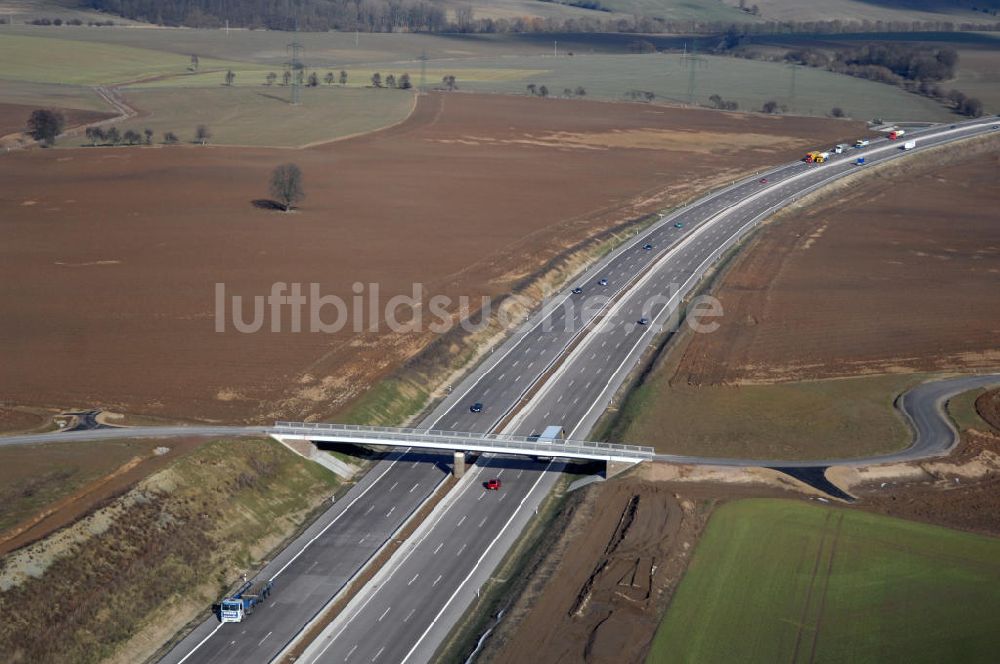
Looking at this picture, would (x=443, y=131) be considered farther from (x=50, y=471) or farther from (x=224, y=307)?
(x=50, y=471)

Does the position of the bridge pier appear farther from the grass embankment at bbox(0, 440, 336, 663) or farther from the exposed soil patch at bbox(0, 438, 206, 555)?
the exposed soil patch at bbox(0, 438, 206, 555)

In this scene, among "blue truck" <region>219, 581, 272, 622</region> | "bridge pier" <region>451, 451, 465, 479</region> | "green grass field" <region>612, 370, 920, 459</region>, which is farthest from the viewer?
"green grass field" <region>612, 370, 920, 459</region>

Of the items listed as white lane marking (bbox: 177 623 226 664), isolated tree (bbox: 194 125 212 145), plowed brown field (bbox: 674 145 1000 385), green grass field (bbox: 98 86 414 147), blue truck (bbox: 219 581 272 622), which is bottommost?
white lane marking (bbox: 177 623 226 664)

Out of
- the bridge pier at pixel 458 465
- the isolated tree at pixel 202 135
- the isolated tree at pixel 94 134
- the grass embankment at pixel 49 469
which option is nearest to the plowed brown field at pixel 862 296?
the bridge pier at pixel 458 465

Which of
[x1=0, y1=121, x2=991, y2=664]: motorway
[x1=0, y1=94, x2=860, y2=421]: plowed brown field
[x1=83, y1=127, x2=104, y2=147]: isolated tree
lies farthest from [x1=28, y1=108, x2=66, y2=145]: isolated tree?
[x1=0, y1=121, x2=991, y2=664]: motorway

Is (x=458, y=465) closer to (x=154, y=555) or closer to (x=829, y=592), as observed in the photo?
(x=154, y=555)

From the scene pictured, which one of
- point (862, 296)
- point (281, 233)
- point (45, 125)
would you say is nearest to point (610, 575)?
point (862, 296)
